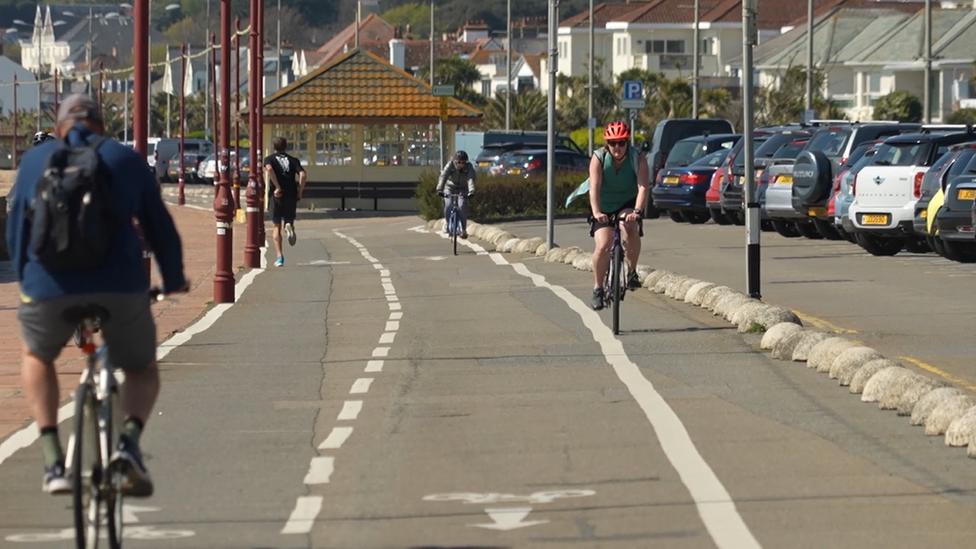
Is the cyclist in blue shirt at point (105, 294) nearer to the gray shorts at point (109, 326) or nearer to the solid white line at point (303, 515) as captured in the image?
the gray shorts at point (109, 326)

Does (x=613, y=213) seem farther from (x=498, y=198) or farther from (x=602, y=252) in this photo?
(x=498, y=198)

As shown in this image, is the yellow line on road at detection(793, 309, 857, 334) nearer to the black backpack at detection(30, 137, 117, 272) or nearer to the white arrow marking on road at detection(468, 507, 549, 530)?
the white arrow marking on road at detection(468, 507, 549, 530)

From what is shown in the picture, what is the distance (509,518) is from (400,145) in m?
41.8

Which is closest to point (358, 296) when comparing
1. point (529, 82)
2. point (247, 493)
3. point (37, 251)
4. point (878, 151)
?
point (878, 151)

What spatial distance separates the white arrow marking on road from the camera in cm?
768

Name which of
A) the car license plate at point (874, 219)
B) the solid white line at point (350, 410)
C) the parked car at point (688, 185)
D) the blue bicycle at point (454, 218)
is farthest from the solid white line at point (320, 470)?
the parked car at point (688, 185)

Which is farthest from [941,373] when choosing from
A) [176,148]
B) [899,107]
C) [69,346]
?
[899,107]

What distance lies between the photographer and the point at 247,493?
8.46 metres

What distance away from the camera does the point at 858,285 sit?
20.0 m

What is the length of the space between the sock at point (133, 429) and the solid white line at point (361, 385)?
16.4ft

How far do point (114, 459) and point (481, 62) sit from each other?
464 ft

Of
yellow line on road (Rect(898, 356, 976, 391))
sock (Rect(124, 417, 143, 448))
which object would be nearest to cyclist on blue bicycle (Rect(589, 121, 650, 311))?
yellow line on road (Rect(898, 356, 976, 391))

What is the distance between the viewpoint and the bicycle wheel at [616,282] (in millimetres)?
14908

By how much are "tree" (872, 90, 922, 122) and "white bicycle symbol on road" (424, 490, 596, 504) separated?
6748 cm
